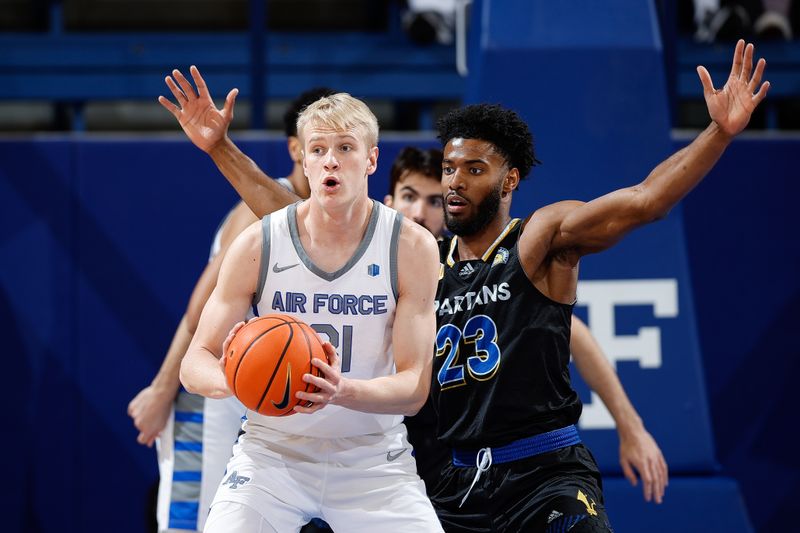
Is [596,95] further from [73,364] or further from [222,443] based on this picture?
[73,364]

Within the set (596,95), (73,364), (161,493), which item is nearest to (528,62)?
(596,95)

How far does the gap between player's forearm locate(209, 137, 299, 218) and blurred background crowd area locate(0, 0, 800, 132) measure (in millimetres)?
3922

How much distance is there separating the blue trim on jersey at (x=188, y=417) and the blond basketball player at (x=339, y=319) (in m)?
1.35

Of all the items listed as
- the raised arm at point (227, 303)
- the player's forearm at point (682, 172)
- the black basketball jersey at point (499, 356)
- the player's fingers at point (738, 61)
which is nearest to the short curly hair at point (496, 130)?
the black basketball jersey at point (499, 356)

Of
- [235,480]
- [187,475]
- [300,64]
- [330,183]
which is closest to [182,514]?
[187,475]

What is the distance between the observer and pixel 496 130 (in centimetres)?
438

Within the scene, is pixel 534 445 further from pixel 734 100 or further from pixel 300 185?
pixel 300 185

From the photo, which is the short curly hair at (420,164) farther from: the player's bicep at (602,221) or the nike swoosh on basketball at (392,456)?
the nike swoosh on basketball at (392,456)

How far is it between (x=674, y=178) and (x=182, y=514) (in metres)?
2.65

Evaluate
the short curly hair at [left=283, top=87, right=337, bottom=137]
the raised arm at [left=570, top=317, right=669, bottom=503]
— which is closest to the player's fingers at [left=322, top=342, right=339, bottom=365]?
the raised arm at [left=570, top=317, right=669, bottom=503]

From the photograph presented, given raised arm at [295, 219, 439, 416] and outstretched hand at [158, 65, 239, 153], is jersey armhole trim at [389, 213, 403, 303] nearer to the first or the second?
raised arm at [295, 219, 439, 416]

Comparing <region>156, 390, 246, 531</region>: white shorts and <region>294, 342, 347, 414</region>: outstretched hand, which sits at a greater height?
<region>294, 342, 347, 414</region>: outstretched hand

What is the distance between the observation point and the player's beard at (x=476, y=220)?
13.9 ft

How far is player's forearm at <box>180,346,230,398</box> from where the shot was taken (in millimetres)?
3344
